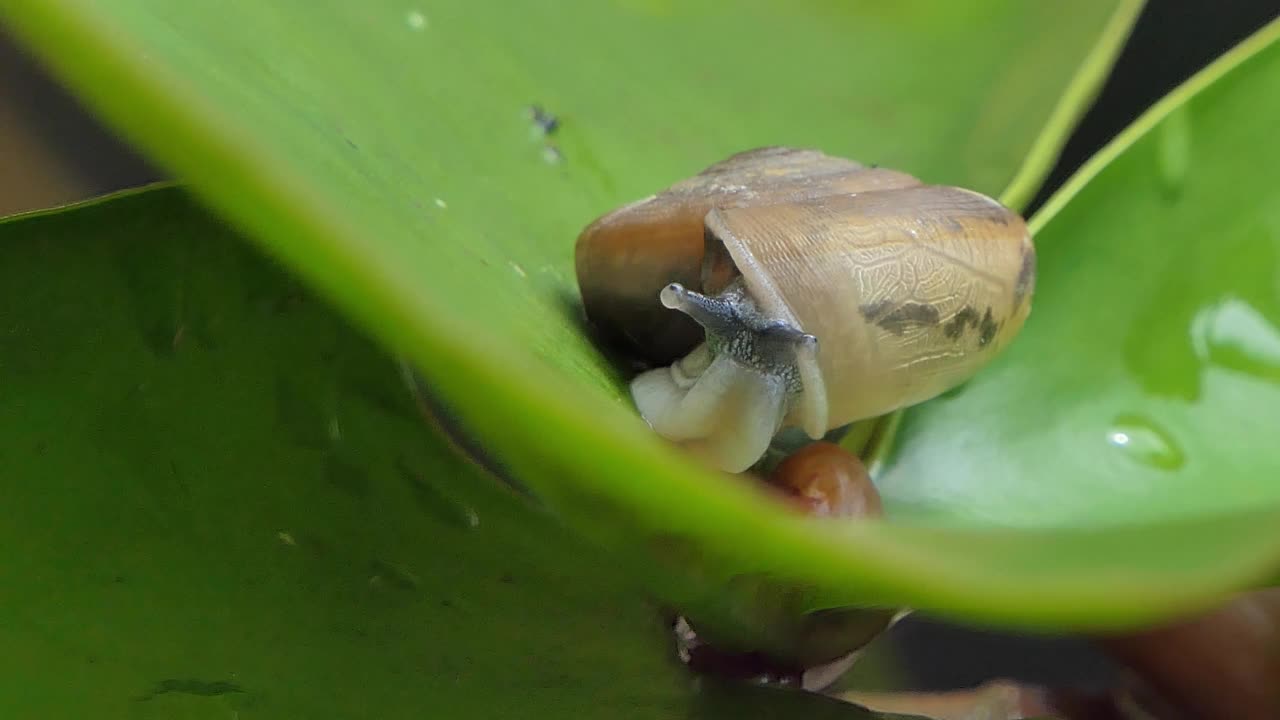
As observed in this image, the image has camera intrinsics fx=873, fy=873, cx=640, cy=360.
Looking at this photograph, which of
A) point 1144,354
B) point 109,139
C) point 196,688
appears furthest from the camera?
point 109,139

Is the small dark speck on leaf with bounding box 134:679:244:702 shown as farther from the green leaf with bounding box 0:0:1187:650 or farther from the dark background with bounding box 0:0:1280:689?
the dark background with bounding box 0:0:1280:689

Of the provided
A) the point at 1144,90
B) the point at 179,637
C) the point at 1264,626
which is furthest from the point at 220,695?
the point at 1144,90

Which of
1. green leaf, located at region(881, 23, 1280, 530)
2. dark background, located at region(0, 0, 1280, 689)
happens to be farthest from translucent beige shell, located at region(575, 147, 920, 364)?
dark background, located at region(0, 0, 1280, 689)

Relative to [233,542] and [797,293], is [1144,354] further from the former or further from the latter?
[233,542]

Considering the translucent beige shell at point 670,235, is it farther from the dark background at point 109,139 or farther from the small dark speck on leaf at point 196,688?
the dark background at point 109,139

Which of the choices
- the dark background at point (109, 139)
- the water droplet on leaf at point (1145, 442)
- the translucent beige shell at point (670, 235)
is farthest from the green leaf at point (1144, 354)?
the dark background at point (109, 139)

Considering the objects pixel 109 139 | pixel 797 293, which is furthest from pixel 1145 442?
pixel 109 139
